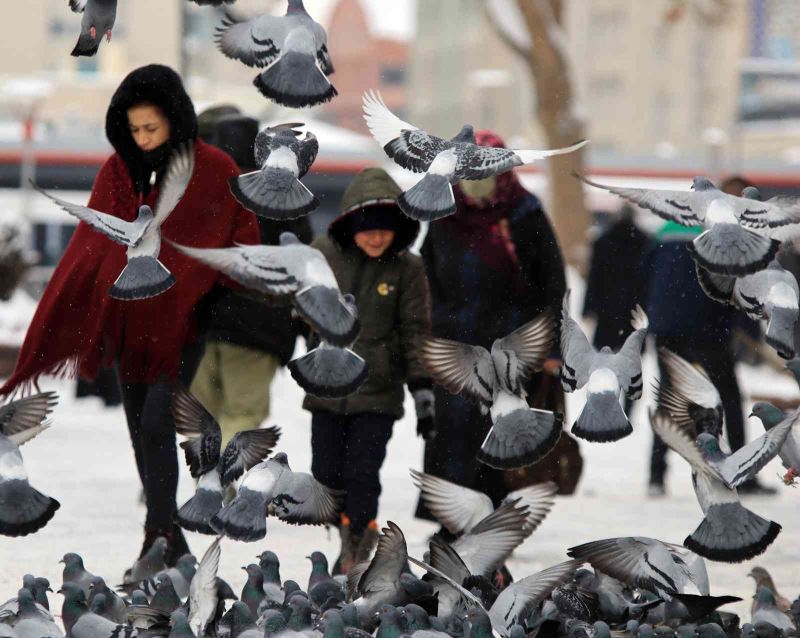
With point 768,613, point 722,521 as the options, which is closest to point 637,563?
point 722,521

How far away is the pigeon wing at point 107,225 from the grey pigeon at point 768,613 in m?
2.18

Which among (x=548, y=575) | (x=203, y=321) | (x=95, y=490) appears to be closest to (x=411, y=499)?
(x=95, y=490)

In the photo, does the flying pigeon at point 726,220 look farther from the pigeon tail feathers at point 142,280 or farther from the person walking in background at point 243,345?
the person walking in background at point 243,345

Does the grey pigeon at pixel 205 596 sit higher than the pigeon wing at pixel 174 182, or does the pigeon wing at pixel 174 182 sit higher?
the pigeon wing at pixel 174 182

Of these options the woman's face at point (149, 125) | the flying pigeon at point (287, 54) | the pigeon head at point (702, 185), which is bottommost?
the pigeon head at point (702, 185)

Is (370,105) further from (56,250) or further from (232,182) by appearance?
(56,250)

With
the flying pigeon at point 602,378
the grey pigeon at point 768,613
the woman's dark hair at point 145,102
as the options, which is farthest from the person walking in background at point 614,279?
the flying pigeon at point 602,378

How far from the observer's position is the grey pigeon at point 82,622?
4949 millimetres

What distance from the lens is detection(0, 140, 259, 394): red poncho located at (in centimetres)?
632

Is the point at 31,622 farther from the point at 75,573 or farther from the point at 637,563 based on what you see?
the point at 637,563

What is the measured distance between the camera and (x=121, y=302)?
21.2 ft

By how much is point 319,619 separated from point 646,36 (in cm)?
7085

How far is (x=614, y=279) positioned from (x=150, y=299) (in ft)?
21.7

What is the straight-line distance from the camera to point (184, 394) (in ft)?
19.5
